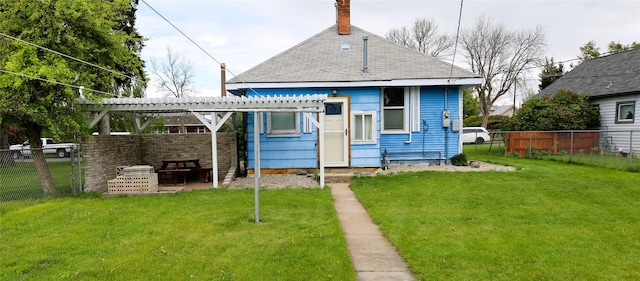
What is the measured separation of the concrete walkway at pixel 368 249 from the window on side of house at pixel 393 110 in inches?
214

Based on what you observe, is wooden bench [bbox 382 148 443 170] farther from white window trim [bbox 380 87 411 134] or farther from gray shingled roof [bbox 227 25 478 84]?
gray shingled roof [bbox 227 25 478 84]

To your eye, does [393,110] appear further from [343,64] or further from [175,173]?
[175,173]

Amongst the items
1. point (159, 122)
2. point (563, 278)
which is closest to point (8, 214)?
point (563, 278)

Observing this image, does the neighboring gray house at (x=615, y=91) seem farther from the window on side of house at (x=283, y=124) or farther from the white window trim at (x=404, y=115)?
the window on side of house at (x=283, y=124)

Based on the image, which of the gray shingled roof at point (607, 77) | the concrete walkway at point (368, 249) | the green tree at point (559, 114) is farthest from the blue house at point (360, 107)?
the gray shingled roof at point (607, 77)

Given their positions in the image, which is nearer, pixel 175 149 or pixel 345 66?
pixel 175 149

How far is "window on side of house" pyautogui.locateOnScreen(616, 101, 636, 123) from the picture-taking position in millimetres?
16750

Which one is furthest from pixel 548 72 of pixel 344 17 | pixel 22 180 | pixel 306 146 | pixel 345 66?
pixel 22 180

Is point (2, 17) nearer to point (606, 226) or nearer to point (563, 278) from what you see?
point (563, 278)

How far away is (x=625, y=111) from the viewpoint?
17219 mm

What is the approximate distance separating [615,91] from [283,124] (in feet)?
52.7

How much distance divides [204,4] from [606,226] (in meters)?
8.58

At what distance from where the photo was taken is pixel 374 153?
11477mm

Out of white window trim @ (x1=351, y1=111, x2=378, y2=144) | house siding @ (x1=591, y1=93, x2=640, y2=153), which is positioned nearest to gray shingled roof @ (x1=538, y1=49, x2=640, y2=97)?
house siding @ (x1=591, y1=93, x2=640, y2=153)
